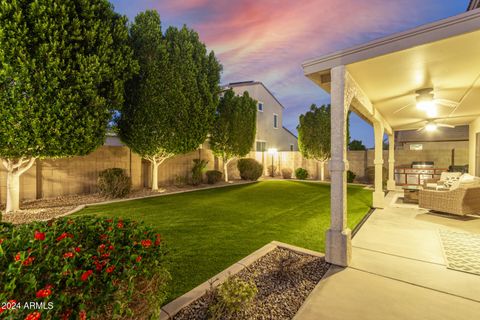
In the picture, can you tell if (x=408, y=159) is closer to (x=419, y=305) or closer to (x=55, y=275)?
(x=419, y=305)

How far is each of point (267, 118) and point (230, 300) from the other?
1865 centimetres

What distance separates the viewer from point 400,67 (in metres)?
3.66

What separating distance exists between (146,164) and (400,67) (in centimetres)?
981

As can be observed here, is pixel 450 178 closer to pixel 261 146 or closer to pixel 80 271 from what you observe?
pixel 80 271

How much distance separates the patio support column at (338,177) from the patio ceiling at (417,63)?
42 centimetres

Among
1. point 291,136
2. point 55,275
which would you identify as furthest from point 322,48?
point 55,275

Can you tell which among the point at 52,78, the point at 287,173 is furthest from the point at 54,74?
the point at 287,173

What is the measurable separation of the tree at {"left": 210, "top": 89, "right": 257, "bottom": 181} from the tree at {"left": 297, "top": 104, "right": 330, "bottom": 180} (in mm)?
4292

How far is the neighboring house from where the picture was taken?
1867 centimetres

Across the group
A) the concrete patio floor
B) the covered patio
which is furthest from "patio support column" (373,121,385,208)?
the concrete patio floor

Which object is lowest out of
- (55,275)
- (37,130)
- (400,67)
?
(55,275)

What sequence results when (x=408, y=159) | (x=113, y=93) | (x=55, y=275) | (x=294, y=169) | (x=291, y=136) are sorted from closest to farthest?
(x=55, y=275) → (x=113, y=93) → (x=408, y=159) → (x=294, y=169) → (x=291, y=136)

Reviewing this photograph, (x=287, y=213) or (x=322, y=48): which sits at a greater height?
(x=322, y=48)

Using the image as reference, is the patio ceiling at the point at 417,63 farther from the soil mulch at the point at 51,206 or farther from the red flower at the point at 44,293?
the soil mulch at the point at 51,206
